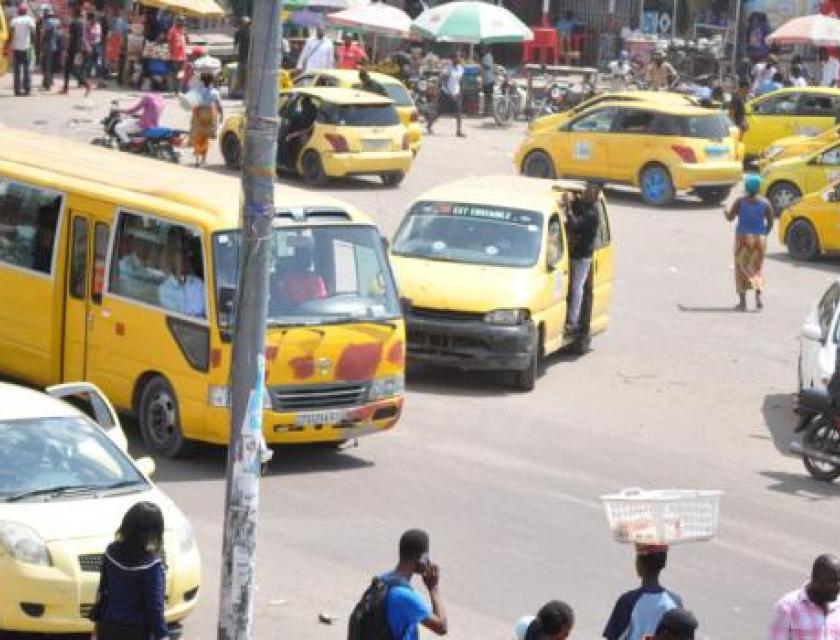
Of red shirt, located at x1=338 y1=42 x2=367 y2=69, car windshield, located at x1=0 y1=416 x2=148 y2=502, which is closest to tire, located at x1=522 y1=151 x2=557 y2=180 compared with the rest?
red shirt, located at x1=338 y1=42 x2=367 y2=69

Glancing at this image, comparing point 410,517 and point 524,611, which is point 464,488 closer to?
point 410,517

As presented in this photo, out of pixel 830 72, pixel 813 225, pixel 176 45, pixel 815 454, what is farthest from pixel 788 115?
pixel 815 454

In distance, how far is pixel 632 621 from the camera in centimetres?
954

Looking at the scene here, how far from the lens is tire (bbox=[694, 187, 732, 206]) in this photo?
35.0 meters

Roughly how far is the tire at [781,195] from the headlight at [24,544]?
2304 cm

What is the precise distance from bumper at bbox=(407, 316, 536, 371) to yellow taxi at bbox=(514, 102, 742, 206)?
47.5ft

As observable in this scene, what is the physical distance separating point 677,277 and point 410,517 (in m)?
13.5

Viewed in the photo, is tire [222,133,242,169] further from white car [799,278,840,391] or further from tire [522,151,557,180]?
white car [799,278,840,391]

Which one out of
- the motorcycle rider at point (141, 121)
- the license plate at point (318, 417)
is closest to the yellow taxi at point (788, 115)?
the motorcycle rider at point (141, 121)

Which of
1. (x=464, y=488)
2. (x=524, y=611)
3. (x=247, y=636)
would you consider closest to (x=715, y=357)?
(x=464, y=488)

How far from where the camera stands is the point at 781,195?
3347 centimetres

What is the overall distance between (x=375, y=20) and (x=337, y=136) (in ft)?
46.0

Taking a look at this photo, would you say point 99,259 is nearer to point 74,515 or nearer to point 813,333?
point 74,515

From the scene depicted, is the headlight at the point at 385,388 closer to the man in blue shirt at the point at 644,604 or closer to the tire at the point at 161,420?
the tire at the point at 161,420
